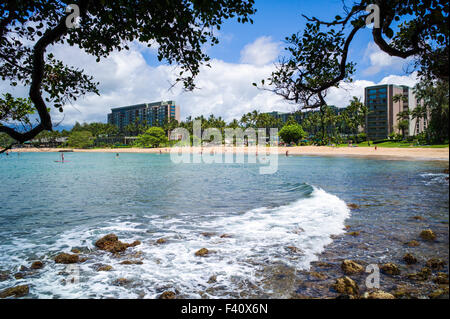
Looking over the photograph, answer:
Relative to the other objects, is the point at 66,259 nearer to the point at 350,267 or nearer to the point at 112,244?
the point at 112,244

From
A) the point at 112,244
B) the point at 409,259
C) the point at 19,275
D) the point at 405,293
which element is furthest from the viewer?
the point at 112,244

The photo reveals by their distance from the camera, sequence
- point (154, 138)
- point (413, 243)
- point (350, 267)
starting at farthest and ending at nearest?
point (154, 138), point (413, 243), point (350, 267)

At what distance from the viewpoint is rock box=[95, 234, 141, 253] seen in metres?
8.78

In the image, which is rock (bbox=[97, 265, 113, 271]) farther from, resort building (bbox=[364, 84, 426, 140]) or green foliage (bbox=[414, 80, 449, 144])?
resort building (bbox=[364, 84, 426, 140])

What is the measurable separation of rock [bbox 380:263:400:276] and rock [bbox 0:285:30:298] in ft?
28.3

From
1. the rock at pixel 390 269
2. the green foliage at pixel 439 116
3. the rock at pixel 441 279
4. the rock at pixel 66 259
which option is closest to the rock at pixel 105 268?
the rock at pixel 66 259

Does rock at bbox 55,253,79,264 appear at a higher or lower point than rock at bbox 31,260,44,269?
higher

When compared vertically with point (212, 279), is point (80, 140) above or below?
above

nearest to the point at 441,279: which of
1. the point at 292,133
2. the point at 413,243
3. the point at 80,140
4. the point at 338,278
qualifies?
the point at 338,278

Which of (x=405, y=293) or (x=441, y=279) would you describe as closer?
(x=405, y=293)

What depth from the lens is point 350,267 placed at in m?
6.61

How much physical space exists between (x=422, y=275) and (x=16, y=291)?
9480mm

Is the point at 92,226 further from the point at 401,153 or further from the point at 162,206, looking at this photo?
the point at 401,153

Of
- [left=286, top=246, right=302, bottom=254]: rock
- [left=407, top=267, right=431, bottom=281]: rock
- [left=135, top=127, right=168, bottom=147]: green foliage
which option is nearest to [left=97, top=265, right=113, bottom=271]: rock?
[left=286, top=246, right=302, bottom=254]: rock
